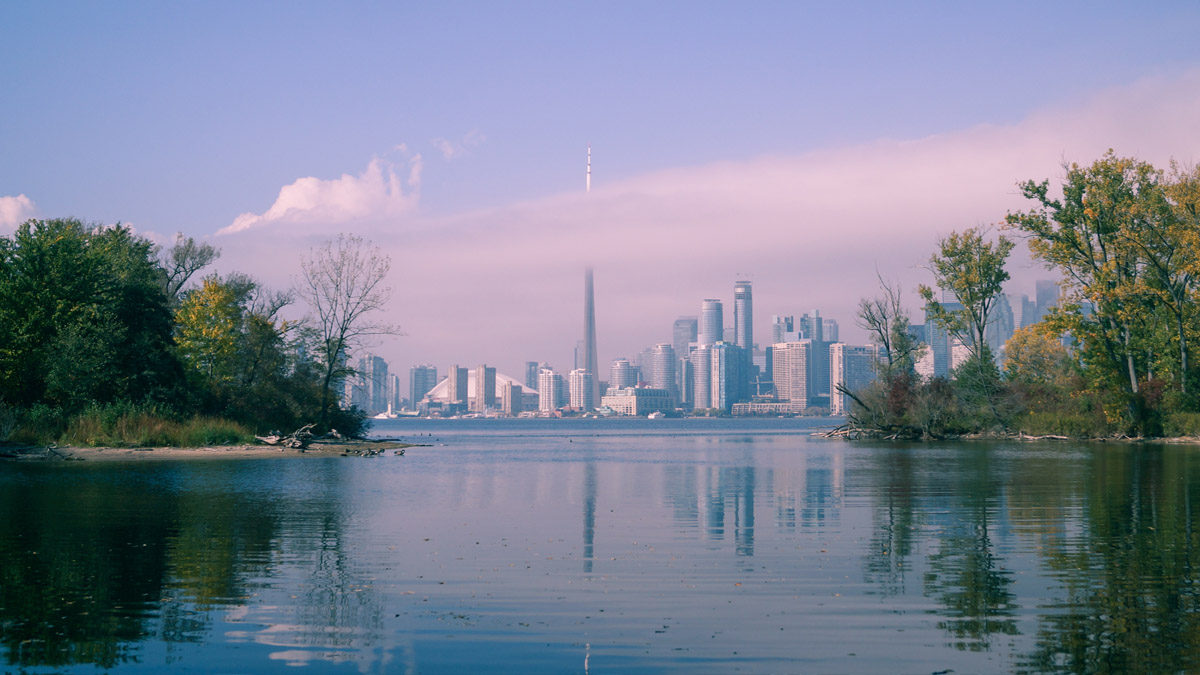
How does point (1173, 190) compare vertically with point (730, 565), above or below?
above

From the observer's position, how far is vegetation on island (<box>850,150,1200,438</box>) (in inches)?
2724

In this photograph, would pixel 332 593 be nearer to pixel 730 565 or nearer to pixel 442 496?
pixel 730 565

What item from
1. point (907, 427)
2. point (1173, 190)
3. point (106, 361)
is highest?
point (1173, 190)

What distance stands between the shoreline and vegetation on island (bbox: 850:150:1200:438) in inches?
1756

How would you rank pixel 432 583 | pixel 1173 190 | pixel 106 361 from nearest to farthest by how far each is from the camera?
pixel 432 583 → pixel 106 361 → pixel 1173 190

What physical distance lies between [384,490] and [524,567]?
59.6ft

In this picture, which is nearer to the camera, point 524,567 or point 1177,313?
point 524,567

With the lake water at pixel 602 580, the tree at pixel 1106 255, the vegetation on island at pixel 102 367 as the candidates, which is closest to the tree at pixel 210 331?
the vegetation on island at pixel 102 367

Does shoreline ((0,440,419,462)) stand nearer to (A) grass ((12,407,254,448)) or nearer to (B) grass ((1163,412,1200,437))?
(A) grass ((12,407,254,448))

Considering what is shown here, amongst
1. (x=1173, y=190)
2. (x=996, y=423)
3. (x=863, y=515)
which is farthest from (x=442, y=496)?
(x=996, y=423)

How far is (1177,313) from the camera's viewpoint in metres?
68.9

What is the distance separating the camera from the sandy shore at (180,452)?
47.9m

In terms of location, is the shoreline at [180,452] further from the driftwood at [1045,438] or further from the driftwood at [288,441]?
the driftwood at [1045,438]

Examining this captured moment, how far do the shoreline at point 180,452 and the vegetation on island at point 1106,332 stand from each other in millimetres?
44612
